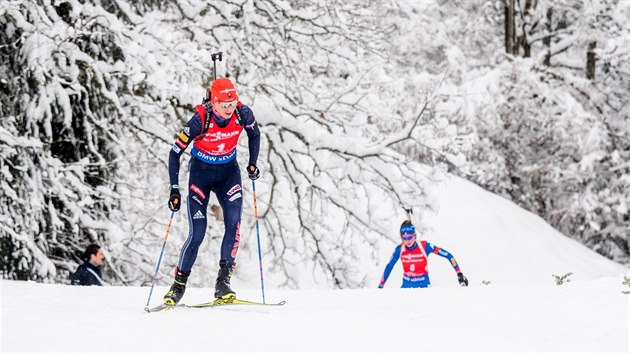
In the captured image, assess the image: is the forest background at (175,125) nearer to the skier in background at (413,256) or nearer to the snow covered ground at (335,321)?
the skier in background at (413,256)

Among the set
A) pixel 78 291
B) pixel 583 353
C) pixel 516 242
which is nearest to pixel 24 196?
pixel 78 291

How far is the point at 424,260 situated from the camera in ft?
36.1

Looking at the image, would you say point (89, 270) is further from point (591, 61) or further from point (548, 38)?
point (548, 38)

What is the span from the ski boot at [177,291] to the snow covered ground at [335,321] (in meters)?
0.13

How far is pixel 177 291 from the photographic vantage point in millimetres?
6836

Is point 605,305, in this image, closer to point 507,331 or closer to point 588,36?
point 507,331

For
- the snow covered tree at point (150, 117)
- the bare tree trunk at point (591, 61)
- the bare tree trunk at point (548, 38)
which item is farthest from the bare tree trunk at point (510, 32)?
the snow covered tree at point (150, 117)

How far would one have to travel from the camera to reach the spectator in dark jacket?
10.1 metres

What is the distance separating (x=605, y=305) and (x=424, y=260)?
4815mm

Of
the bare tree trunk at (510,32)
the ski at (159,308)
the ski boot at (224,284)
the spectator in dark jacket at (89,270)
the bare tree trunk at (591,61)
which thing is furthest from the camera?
the bare tree trunk at (510,32)

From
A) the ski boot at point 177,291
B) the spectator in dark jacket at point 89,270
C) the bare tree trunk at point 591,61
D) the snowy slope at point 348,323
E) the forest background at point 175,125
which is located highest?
the bare tree trunk at point 591,61

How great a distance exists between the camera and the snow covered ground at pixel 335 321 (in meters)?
5.21

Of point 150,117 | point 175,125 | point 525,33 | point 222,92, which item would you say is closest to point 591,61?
point 525,33

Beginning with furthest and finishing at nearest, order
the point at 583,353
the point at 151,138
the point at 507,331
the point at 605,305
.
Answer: the point at 151,138 < the point at 605,305 < the point at 507,331 < the point at 583,353
